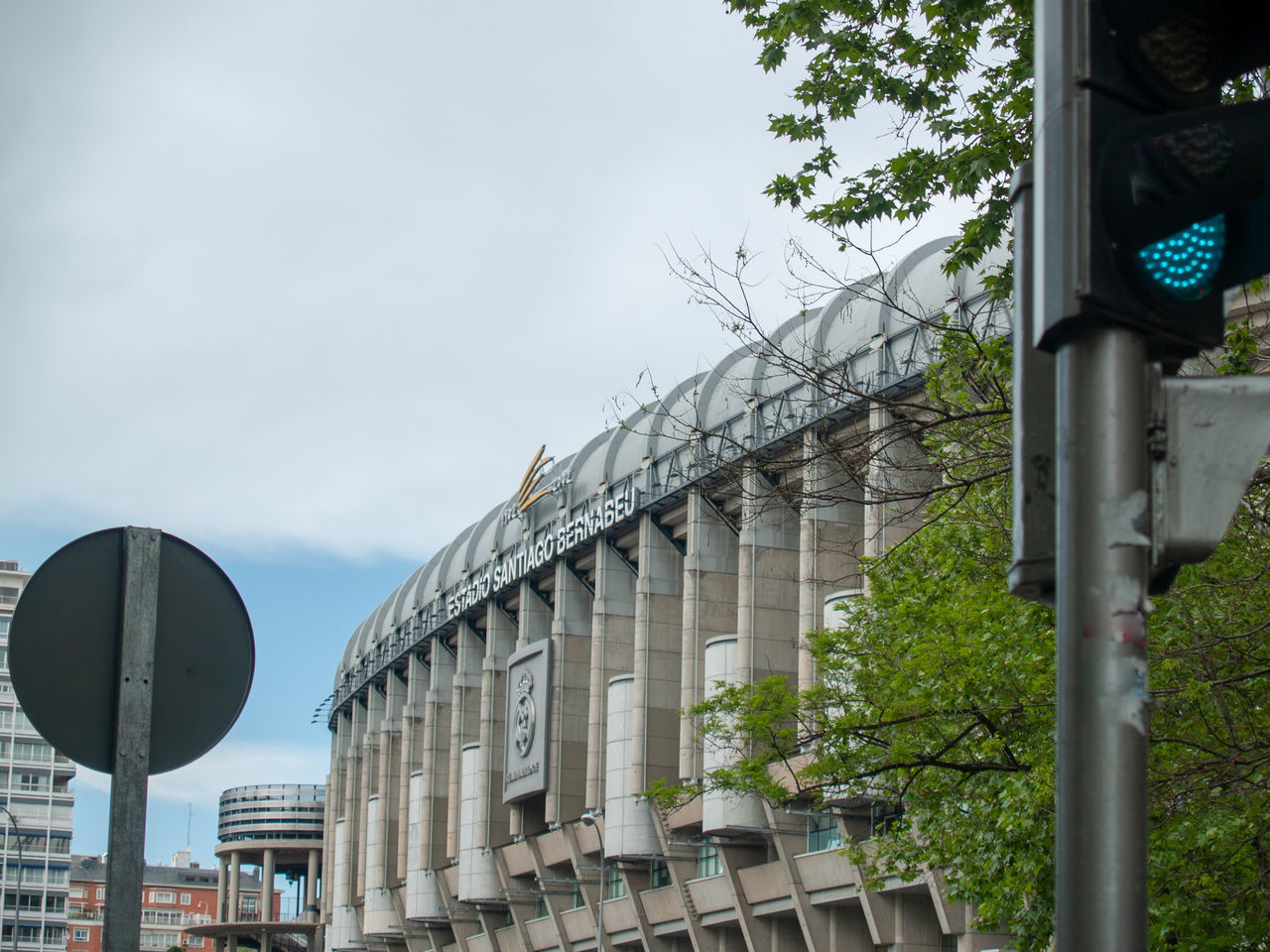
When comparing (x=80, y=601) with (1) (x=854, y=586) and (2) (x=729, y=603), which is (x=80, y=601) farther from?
(2) (x=729, y=603)

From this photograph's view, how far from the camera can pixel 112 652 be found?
208 inches

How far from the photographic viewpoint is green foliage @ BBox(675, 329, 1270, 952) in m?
14.7

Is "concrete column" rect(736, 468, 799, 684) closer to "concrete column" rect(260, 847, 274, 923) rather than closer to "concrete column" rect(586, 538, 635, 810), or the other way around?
"concrete column" rect(586, 538, 635, 810)

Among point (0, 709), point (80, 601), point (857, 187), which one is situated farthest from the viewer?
point (0, 709)

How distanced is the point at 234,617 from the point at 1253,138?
3569 mm

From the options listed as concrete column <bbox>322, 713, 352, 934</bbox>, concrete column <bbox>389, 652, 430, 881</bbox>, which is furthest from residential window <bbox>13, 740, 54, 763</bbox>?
concrete column <bbox>389, 652, 430, 881</bbox>

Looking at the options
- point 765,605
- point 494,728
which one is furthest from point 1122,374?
point 494,728

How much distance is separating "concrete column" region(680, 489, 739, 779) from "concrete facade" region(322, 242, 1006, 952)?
3.1 inches

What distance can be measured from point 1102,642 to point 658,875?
2255 inches

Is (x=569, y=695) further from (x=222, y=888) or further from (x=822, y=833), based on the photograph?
(x=222, y=888)

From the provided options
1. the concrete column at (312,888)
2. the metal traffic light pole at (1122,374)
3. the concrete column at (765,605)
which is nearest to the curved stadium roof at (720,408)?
the concrete column at (765,605)

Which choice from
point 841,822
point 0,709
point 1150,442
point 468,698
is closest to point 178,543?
Result: point 1150,442

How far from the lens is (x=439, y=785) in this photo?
7869 centimetres

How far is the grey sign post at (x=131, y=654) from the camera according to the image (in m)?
5.16
